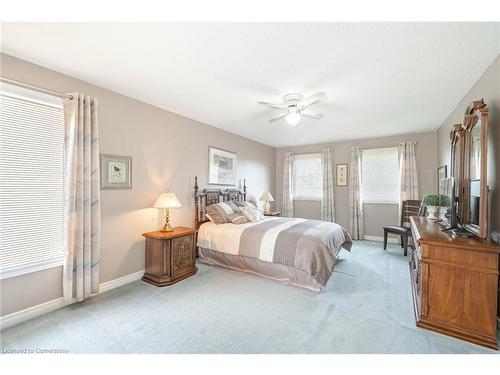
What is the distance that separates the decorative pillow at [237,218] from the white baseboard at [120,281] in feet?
4.98

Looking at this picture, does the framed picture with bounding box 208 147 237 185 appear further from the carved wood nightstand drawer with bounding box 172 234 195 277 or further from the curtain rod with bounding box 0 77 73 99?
the curtain rod with bounding box 0 77 73 99

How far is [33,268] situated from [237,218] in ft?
8.19

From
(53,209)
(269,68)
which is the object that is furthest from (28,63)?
(269,68)

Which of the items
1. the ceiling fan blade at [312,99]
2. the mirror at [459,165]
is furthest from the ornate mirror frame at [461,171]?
the ceiling fan blade at [312,99]

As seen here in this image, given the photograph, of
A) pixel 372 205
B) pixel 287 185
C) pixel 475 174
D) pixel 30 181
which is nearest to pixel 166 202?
pixel 30 181

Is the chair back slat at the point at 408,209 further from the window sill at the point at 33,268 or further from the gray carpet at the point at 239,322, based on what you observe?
the window sill at the point at 33,268

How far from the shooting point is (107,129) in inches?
105

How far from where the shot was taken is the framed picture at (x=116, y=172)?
2633 millimetres

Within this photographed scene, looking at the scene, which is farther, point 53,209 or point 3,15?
point 53,209

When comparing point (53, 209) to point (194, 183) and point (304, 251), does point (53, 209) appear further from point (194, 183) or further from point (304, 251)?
point (304, 251)

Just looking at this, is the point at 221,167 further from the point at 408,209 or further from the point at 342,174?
the point at 408,209

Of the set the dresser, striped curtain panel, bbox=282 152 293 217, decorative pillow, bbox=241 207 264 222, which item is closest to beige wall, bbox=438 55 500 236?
the dresser

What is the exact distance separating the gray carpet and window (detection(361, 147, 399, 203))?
264 cm
